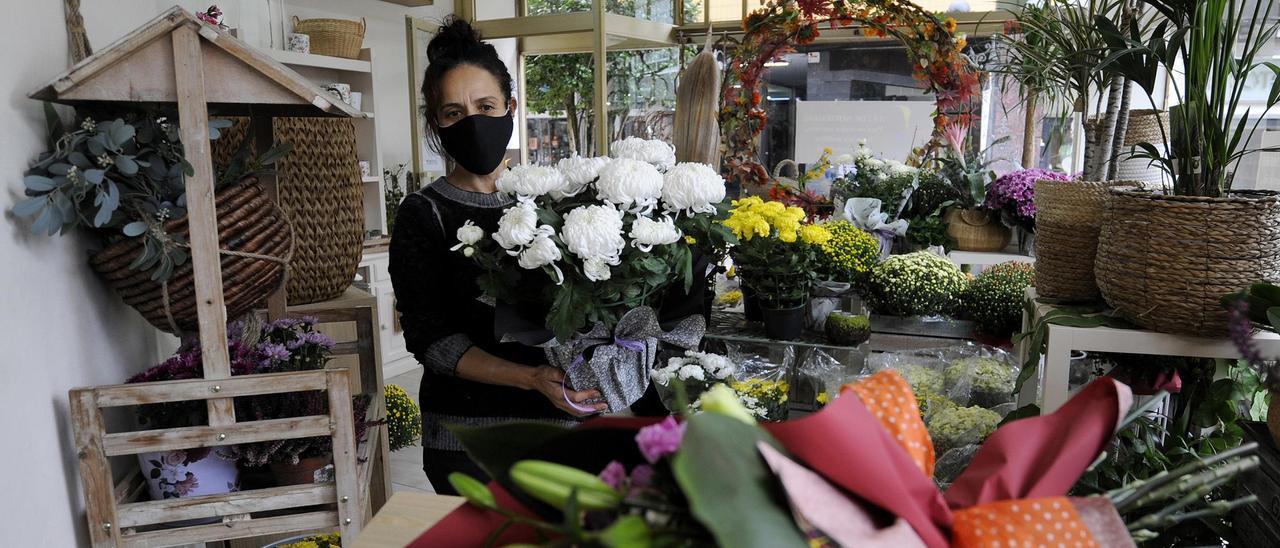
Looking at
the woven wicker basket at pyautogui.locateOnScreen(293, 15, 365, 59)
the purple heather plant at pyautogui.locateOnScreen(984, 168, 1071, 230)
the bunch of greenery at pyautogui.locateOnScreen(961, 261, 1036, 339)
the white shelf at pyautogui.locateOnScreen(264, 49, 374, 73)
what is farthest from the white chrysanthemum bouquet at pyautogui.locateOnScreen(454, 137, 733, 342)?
the woven wicker basket at pyautogui.locateOnScreen(293, 15, 365, 59)

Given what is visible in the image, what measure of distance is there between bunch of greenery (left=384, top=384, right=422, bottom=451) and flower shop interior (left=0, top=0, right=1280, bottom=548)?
0.78m

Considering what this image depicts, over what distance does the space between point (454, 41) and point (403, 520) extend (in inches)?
48.2

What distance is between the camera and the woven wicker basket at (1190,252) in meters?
1.16

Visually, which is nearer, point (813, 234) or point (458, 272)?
point (458, 272)

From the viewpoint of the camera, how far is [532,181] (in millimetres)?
1292

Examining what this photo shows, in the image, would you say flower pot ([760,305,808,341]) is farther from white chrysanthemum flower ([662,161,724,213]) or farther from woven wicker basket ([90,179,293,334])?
woven wicker basket ([90,179,293,334])

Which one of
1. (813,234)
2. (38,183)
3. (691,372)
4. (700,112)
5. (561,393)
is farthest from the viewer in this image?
(700,112)

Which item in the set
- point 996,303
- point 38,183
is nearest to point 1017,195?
point 996,303

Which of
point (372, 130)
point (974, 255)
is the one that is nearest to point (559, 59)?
point (372, 130)

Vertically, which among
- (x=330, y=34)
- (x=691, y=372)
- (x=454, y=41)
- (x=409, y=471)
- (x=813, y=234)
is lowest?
(x=409, y=471)

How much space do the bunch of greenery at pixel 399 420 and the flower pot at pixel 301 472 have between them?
162 cm

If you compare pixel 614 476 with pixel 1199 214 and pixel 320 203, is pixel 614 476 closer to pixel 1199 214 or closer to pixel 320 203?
pixel 1199 214

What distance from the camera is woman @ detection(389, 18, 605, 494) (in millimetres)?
1756

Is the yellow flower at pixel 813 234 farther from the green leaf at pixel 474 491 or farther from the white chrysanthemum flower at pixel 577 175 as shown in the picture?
the green leaf at pixel 474 491
